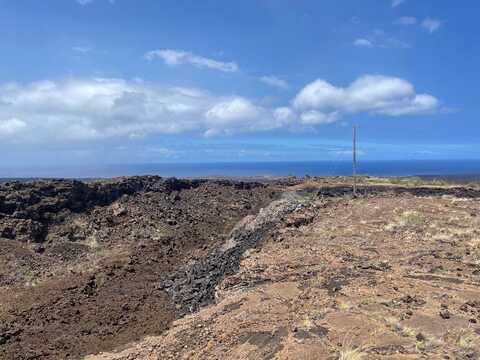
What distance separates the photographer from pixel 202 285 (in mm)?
15766

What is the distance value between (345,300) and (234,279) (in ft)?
13.2

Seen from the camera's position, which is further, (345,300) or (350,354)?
(345,300)

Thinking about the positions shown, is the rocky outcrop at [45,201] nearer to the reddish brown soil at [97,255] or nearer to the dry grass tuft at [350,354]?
the reddish brown soil at [97,255]

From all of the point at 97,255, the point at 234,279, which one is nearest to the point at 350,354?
the point at 234,279

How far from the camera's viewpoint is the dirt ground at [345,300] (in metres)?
8.55

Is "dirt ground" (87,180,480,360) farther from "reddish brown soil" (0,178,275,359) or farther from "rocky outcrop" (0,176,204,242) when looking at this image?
"rocky outcrop" (0,176,204,242)

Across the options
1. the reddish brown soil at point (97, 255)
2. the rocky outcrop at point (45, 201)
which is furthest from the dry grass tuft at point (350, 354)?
the rocky outcrop at point (45, 201)

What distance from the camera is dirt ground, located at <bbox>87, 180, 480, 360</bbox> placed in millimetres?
8547

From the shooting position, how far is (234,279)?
13.9 metres

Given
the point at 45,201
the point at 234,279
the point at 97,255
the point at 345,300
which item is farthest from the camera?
the point at 45,201

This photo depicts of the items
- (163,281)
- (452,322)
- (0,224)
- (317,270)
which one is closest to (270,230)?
(163,281)

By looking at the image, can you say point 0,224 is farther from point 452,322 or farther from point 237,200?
point 452,322

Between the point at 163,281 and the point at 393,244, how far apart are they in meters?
8.71

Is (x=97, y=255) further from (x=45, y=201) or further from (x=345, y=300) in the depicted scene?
(x=345, y=300)
